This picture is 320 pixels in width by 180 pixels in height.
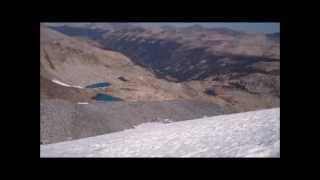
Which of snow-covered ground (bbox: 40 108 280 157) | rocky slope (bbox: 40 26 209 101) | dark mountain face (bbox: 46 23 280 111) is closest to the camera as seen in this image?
snow-covered ground (bbox: 40 108 280 157)

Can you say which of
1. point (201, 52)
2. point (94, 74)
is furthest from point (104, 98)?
point (201, 52)

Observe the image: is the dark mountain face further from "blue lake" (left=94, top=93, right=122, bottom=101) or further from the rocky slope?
"blue lake" (left=94, top=93, right=122, bottom=101)

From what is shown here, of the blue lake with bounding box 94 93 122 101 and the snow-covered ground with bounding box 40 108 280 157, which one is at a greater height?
the blue lake with bounding box 94 93 122 101

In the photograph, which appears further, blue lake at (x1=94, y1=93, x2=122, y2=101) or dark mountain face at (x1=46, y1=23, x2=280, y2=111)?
blue lake at (x1=94, y1=93, x2=122, y2=101)

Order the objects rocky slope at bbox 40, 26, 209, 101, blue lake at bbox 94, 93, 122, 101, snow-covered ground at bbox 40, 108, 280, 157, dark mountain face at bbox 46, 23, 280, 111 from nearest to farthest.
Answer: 1. snow-covered ground at bbox 40, 108, 280, 157
2. dark mountain face at bbox 46, 23, 280, 111
3. rocky slope at bbox 40, 26, 209, 101
4. blue lake at bbox 94, 93, 122, 101

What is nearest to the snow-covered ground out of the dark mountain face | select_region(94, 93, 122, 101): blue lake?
the dark mountain face

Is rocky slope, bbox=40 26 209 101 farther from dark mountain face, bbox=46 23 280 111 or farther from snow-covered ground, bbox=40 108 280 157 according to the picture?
snow-covered ground, bbox=40 108 280 157

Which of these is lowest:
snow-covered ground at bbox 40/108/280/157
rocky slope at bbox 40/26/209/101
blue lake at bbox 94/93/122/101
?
snow-covered ground at bbox 40/108/280/157
